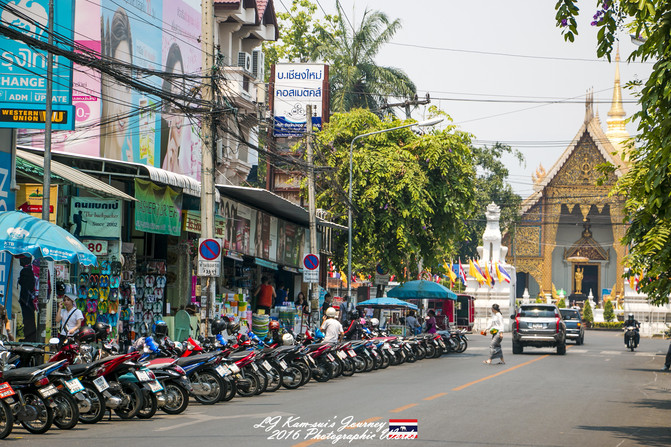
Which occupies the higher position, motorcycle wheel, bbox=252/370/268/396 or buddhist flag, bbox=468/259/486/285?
buddhist flag, bbox=468/259/486/285

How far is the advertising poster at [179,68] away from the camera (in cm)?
2903

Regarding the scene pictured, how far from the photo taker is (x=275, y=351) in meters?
18.2

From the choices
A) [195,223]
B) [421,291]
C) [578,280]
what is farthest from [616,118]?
[195,223]

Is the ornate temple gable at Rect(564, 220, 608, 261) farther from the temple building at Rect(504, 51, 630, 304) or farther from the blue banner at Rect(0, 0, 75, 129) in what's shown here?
the blue banner at Rect(0, 0, 75, 129)

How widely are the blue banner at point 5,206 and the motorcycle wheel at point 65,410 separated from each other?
7.12 m

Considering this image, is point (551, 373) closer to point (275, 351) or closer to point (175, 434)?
point (275, 351)

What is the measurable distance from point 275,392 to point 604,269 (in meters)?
61.3

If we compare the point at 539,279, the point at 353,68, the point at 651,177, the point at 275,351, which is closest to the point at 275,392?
the point at 275,351

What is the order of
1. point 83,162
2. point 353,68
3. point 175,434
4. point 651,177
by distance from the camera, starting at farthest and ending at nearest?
point 353,68
point 83,162
point 175,434
point 651,177

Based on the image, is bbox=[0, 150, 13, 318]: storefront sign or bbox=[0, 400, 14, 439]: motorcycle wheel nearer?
bbox=[0, 400, 14, 439]: motorcycle wheel

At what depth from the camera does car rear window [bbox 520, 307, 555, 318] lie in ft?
109

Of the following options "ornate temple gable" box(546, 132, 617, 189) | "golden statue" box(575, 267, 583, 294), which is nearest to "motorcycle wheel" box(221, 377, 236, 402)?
"ornate temple gable" box(546, 132, 617, 189)

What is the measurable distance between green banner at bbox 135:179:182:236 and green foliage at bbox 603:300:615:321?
46743mm

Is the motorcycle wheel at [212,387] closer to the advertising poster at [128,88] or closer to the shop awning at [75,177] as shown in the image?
the shop awning at [75,177]
